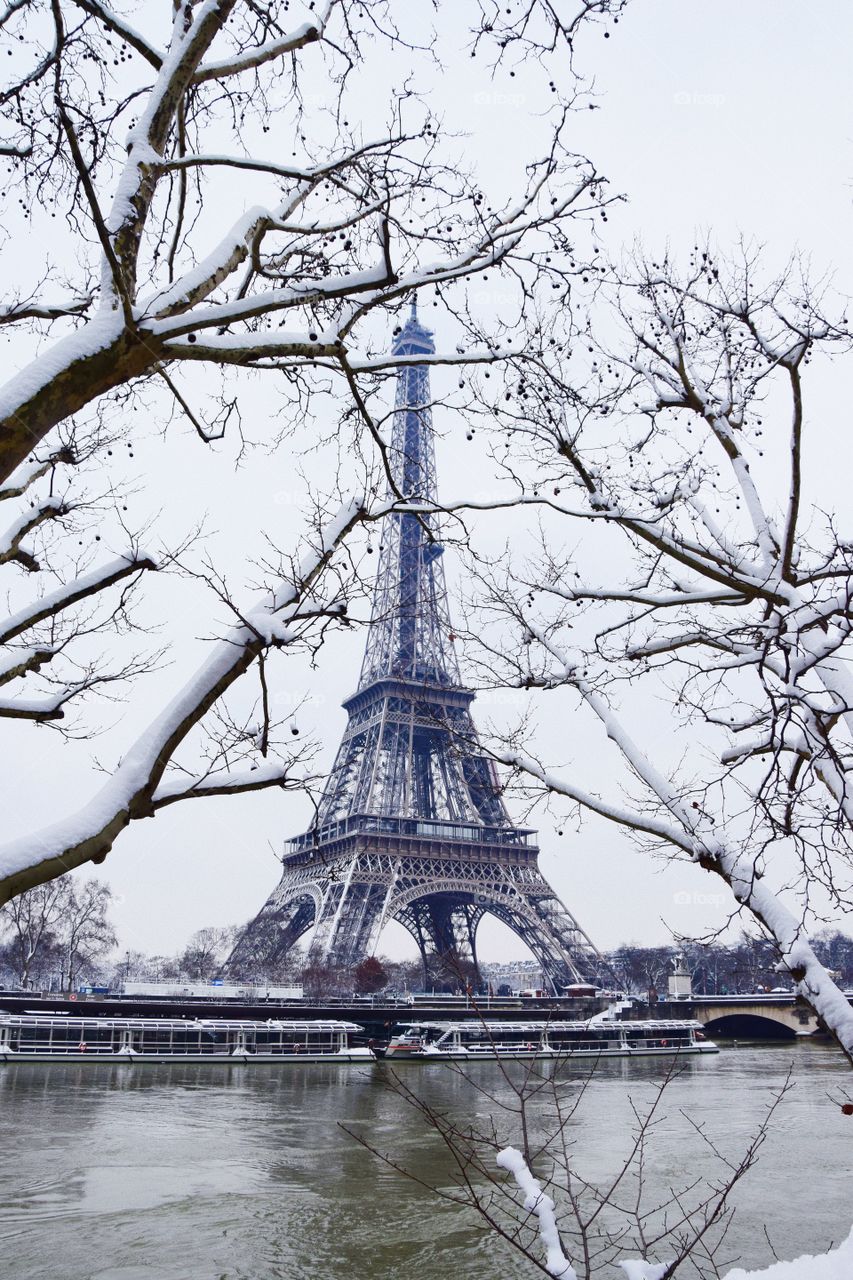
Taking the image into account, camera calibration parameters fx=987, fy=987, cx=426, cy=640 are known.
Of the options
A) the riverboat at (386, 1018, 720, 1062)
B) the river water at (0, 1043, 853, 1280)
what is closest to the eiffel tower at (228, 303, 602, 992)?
the riverboat at (386, 1018, 720, 1062)

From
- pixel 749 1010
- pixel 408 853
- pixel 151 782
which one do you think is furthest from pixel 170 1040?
pixel 151 782

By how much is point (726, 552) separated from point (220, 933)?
92933mm

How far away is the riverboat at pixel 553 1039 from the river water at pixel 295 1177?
11.0 meters

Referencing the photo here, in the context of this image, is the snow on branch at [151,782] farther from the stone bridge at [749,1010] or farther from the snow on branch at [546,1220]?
the stone bridge at [749,1010]

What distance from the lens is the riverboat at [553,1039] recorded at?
41.1m

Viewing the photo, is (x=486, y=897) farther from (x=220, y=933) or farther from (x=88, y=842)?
(x=88, y=842)

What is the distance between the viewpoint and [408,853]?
53312 millimetres

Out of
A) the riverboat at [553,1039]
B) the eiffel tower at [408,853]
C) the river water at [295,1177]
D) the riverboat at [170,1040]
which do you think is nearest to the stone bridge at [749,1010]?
the riverboat at [553,1039]

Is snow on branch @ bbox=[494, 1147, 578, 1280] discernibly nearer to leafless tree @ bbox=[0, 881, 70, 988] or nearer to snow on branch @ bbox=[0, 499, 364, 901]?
snow on branch @ bbox=[0, 499, 364, 901]

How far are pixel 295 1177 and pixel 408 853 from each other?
37582 millimetres

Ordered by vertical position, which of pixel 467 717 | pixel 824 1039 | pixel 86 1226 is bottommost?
pixel 824 1039

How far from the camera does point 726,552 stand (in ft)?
20.3

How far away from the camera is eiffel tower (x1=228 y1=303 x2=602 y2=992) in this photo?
51000 millimetres


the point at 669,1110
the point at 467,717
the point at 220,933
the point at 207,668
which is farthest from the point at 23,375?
the point at 220,933
